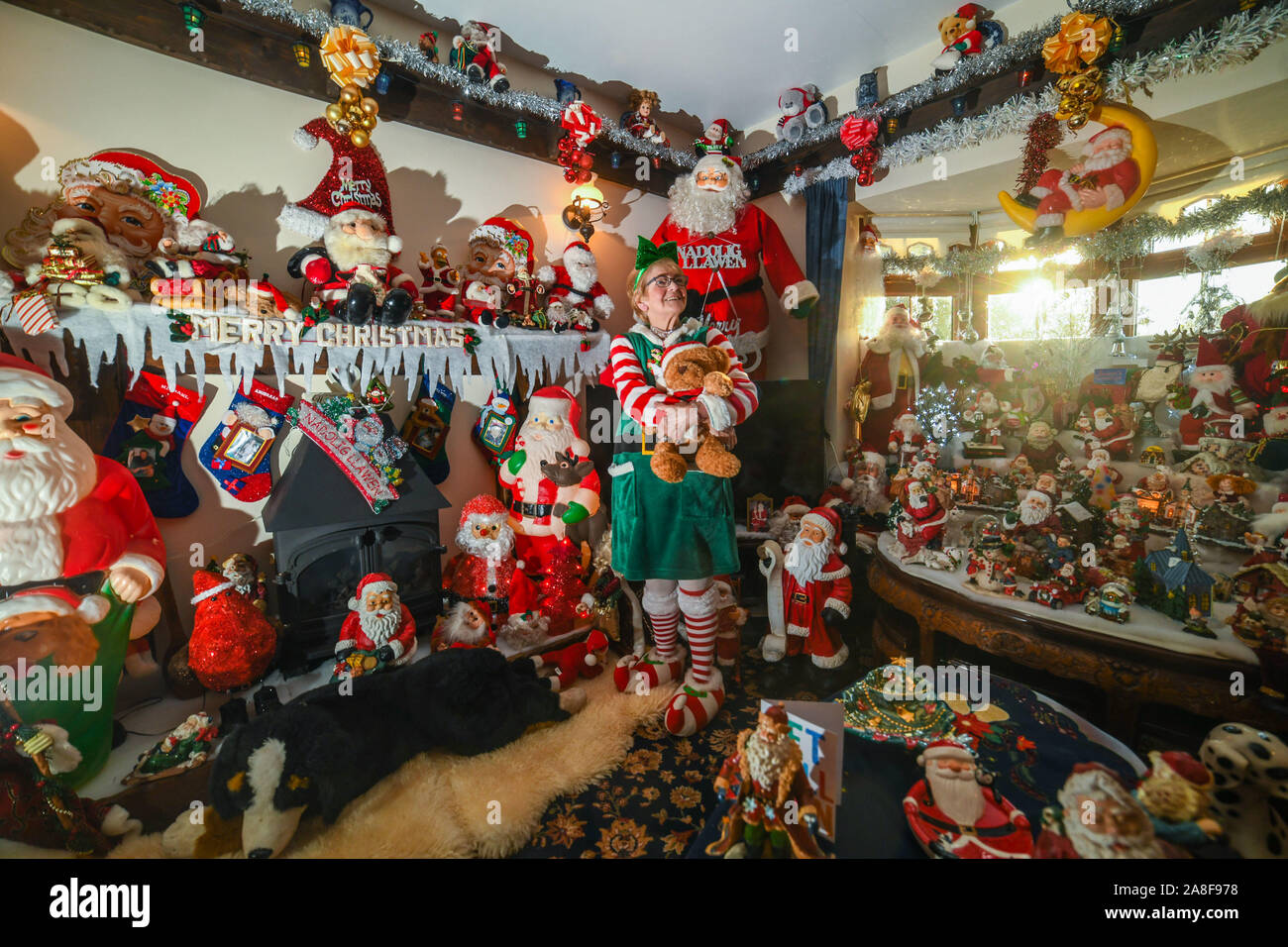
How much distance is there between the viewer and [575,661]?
229cm

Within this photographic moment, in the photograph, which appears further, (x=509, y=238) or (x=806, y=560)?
(x=509, y=238)

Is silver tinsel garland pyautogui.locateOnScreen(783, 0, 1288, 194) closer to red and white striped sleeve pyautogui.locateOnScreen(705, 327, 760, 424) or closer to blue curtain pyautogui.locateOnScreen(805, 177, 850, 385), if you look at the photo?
blue curtain pyautogui.locateOnScreen(805, 177, 850, 385)

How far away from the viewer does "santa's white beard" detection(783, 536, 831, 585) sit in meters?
2.28

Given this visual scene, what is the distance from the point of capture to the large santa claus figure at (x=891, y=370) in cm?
269

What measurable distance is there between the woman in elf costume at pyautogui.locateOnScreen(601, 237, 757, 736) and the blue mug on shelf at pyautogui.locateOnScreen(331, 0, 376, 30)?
1.44 meters

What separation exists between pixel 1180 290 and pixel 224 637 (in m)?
3.68

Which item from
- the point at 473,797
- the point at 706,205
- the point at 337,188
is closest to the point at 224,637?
the point at 473,797

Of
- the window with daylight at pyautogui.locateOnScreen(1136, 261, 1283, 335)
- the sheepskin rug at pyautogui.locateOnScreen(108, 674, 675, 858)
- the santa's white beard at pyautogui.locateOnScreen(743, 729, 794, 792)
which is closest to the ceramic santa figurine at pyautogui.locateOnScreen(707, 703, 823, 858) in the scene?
the santa's white beard at pyautogui.locateOnScreen(743, 729, 794, 792)

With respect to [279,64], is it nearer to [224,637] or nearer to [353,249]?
[353,249]

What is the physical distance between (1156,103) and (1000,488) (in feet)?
5.08

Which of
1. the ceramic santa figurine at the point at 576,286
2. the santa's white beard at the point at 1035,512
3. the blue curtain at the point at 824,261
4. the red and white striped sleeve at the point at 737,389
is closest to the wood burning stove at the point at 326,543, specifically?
the ceramic santa figurine at the point at 576,286

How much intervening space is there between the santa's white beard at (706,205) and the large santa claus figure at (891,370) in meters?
1.04

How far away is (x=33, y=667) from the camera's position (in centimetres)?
142
